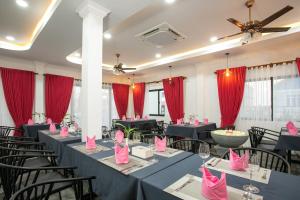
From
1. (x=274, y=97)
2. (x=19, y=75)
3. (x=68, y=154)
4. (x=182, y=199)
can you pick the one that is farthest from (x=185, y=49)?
(x=19, y=75)

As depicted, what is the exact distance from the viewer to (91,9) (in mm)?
2510

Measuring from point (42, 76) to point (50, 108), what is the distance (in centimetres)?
108

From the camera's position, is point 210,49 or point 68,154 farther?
point 210,49

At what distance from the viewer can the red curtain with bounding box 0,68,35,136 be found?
494 centimetres

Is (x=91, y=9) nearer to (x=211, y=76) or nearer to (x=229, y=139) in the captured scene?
(x=229, y=139)

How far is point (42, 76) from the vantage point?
5.63 metres

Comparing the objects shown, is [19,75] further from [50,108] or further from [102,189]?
[102,189]

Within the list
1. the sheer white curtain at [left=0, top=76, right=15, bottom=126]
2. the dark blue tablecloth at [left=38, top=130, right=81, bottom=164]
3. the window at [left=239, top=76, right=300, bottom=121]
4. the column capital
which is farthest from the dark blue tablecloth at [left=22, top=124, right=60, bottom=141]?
the window at [left=239, top=76, right=300, bottom=121]

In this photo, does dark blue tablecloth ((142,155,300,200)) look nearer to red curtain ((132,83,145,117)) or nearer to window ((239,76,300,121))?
window ((239,76,300,121))

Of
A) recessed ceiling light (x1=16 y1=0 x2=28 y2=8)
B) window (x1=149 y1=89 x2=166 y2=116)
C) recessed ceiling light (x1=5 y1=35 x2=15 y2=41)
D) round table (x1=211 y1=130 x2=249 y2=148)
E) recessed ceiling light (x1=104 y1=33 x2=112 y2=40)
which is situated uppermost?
recessed ceiling light (x1=16 y1=0 x2=28 y2=8)

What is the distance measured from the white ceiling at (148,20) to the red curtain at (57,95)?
3.91 ft

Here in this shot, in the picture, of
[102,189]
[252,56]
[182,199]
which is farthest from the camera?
[252,56]

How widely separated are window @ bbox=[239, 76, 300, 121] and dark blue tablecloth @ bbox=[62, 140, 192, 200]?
3908 millimetres

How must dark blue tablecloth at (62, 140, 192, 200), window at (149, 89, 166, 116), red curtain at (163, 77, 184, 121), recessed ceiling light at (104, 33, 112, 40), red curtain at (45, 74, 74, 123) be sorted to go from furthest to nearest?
1. window at (149, 89, 166, 116)
2. red curtain at (163, 77, 184, 121)
3. red curtain at (45, 74, 74, 123)
4. recessed ceiling light at (104, 33, 112, 40)
5. dark blue tablecloth at (62, 140, 192, 200)
